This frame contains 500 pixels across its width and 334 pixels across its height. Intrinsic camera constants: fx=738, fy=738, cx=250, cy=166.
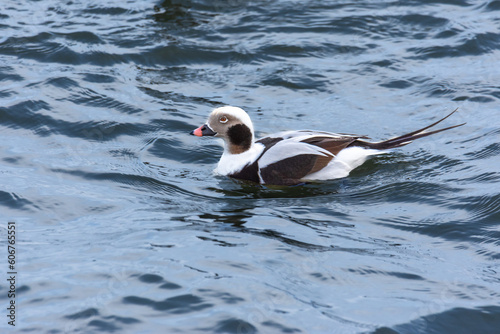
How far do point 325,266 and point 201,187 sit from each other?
232cm

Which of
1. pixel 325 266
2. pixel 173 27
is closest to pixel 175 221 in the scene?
pixel 325 266

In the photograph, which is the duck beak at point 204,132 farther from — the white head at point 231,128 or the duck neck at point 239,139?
the duck neck at point 239,139

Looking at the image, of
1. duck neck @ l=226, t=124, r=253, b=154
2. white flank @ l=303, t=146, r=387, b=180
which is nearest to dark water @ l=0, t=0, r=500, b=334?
white flank @ l=303, t=146, r=387, b=180

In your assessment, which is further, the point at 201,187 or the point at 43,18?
the point at 43,18

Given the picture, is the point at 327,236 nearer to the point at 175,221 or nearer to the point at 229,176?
the point at 175,221

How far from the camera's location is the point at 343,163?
7516 millimetres

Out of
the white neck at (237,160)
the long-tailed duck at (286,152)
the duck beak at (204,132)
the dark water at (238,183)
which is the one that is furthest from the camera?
the duck beak at (204,132)

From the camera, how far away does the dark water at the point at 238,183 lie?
4957 mm

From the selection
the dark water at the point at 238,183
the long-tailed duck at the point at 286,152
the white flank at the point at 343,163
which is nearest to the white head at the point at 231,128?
the long-tailed duck at the point at 286,152

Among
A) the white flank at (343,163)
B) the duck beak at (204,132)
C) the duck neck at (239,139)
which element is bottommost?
the white flank at (343,163)

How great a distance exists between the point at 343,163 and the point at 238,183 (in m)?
1.09

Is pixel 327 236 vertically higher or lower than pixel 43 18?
lower

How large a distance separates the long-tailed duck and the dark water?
16 cm

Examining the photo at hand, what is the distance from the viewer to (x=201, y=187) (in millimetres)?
7469
